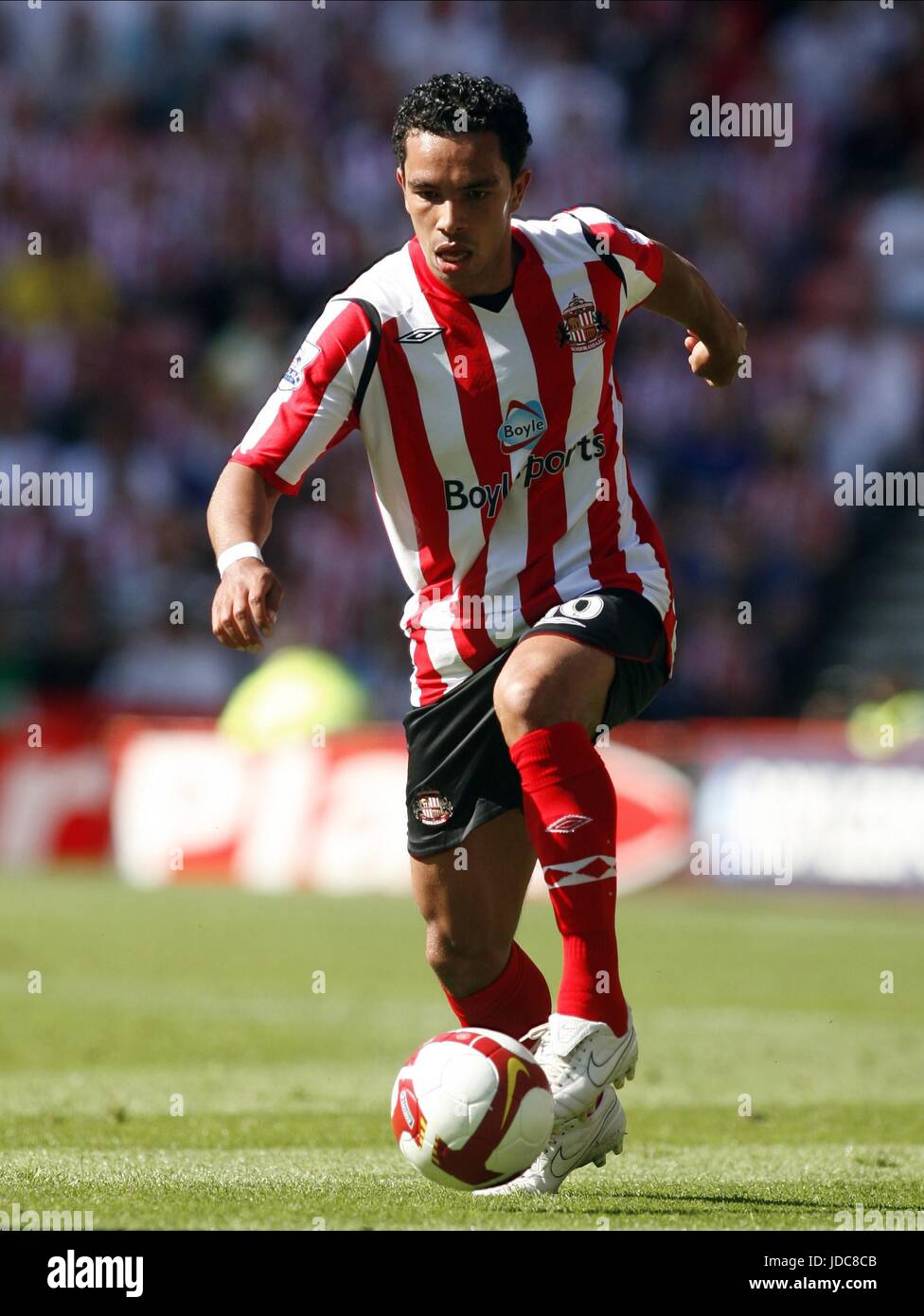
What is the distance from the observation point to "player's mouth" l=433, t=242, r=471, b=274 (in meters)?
4.80

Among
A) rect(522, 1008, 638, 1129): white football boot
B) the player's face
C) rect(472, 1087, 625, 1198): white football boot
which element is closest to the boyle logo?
the player's face

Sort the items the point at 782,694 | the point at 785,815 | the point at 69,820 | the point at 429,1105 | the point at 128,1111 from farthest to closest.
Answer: the point at 782,694, the point at 69,820, the point at 785,815, the point at 128,1111, the point at 429,1105

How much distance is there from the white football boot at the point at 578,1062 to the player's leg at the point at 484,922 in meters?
0.49

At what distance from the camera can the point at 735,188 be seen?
18328 millimetres

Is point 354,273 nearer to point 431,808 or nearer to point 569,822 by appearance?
point 431,808

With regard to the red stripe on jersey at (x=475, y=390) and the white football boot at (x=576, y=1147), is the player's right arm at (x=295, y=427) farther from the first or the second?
the white football boot at (x=576, y=1147)

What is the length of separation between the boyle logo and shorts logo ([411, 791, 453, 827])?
0.87 metres

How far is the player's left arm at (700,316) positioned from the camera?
5.38 meters

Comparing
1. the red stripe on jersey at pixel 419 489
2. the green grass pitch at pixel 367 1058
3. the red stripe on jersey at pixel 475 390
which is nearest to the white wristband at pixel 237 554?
the red stripe on jersey at pixel 419 489

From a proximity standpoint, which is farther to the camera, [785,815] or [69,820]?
[69,820]

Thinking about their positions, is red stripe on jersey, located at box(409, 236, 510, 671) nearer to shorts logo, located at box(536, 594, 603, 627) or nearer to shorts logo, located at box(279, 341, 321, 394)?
shorts logo, located at box(536, 594, 603, 627)

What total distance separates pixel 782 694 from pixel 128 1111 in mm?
11658
